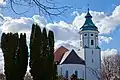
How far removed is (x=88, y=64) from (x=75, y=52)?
471 cm

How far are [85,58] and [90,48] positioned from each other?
251cm

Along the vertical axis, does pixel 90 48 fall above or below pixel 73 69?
above

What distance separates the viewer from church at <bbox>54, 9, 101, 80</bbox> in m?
81.1

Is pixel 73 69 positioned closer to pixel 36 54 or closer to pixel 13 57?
pixel 36 54

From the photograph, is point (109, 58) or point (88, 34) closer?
point (109, 58)

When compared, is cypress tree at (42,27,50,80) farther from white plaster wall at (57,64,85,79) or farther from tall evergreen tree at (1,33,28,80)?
white plaster wall at (57,64,85,79)

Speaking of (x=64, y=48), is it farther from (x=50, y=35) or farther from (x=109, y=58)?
(x=50, y=35)

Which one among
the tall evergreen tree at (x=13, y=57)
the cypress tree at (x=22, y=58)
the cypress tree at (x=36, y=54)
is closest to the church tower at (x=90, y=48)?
the cypress tree at (x=36, y=54)

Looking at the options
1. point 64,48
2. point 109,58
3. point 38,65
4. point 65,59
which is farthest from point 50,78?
point 64,48

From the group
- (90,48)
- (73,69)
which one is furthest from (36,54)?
(90,48)

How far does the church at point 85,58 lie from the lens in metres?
81.1

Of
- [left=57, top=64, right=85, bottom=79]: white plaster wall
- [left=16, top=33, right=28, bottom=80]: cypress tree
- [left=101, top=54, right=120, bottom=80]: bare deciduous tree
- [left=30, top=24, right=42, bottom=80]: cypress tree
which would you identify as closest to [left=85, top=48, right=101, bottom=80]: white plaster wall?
[left=57, top=64, right=85, bottom=79]: white plaster wall

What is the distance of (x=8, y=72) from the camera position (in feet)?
95.9

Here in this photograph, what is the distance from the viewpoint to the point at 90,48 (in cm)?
8394
